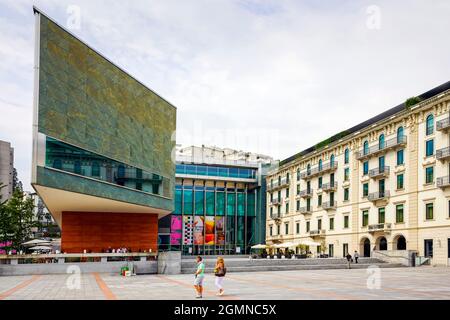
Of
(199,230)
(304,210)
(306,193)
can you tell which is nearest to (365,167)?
(306,193)

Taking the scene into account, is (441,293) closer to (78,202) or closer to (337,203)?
(78,202)

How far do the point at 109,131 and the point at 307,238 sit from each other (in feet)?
133

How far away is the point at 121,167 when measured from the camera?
1590 inches

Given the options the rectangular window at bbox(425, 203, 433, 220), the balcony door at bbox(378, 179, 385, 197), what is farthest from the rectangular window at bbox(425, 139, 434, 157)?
the balcony door at bbox(378, 179, 385, 197)

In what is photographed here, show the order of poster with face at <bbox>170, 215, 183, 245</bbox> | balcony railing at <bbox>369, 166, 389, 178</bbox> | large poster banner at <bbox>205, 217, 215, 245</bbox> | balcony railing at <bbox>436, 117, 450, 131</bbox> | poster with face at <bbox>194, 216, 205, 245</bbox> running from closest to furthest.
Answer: balcony railing at <bbox>436, 117, 450, 131</bbox> < balcony railing at <bbox>369, 166, 389, 178</bbox> < poster with face at <bbox>170, 215, 183, 245</bbox> < poster with face at <bbox>194, 216, 205, 245</bbox> < large poster banner at <bbox>205, 217, 215, 245</bbox>

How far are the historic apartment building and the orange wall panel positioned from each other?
2385cm

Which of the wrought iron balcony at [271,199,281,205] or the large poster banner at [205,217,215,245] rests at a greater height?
the wrought iron balcony at [271,199,281,205]

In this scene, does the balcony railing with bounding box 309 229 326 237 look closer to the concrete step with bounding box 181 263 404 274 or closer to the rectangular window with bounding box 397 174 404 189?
the rectangular window with bounding box 397 174 404 189

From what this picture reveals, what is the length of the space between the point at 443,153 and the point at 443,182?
8.31 feet

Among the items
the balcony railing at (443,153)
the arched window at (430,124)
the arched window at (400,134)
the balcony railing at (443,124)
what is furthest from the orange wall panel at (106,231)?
the balcony railing at (443,124)

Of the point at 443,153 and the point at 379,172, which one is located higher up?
the point at 443,153

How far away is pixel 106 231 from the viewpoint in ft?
152

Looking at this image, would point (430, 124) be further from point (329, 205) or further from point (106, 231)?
point (106, 231)

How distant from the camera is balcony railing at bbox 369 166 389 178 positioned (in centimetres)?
5259
